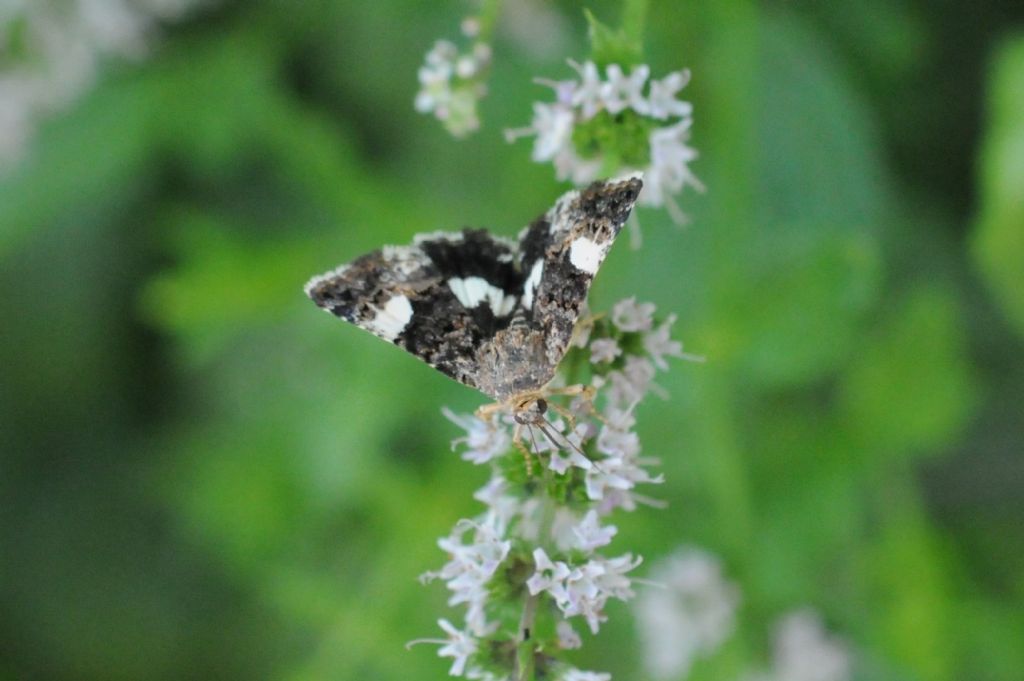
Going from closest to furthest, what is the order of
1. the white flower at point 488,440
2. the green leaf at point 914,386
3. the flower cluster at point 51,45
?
the white flower at point 488,440 → the green leaf at point 914,386 → the flower cluster at point 51,45

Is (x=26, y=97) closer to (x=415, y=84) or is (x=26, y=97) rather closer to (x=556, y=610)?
(x=415, y=84)

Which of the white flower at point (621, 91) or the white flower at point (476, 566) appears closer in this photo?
the white flower at point (476, 566)

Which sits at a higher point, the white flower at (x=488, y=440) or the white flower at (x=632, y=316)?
the white flower at (x=632, y=316)

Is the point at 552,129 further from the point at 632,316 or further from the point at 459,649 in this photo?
the point at 459,649

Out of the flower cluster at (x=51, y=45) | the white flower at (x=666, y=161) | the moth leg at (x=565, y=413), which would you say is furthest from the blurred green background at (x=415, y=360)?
the moth leg at (x=565, y=413)

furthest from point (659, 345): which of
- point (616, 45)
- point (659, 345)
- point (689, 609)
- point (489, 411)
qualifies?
point (689, 609)

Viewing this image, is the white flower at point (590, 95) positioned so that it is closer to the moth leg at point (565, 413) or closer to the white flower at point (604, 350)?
the white flower at point (604, 350)
